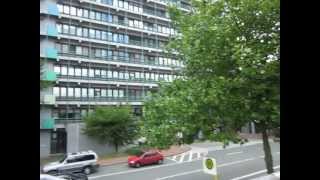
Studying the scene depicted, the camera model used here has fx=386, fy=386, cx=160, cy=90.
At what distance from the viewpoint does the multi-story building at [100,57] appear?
4043 mm

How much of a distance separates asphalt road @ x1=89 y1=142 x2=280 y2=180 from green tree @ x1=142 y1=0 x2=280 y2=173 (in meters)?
0.58

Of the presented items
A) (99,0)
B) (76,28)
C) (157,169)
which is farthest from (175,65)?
(99,0)

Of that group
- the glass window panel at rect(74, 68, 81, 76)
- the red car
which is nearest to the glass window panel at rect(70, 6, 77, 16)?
the glass window panel at rect(74, 68, 81, 76)

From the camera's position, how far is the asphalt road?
3484mm

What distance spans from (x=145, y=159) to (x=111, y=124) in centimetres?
170

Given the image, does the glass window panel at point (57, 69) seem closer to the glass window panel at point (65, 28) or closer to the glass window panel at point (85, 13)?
the glass window panel at point (65, 28)

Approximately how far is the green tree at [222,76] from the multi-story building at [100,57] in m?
0.72

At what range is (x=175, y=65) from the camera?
3.30m

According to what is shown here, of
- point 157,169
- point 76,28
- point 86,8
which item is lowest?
point 157,169

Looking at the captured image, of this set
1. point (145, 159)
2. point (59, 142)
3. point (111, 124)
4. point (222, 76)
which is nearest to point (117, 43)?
point (111, 124)

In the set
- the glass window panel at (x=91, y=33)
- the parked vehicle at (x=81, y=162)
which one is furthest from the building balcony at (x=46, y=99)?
the glass window panel at (x=91, y=33)
